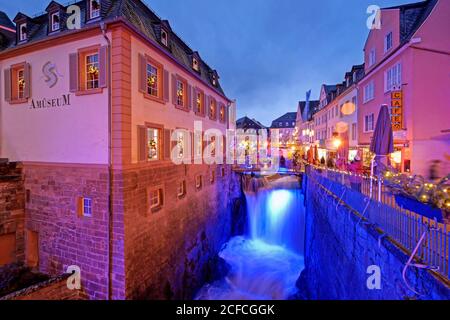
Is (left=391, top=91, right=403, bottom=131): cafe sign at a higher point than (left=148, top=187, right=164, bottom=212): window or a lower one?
higher

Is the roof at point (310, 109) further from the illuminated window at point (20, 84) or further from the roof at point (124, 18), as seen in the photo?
the illuminated window at point (20, 84)

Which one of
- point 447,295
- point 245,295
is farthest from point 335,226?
point 245,295

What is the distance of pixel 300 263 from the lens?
1644 centimetres

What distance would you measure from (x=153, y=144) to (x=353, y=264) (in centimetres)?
848

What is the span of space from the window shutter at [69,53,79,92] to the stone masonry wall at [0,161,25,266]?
4.65 m

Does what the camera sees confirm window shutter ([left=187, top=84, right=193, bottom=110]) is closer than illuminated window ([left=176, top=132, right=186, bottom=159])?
No

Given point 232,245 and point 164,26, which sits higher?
point 164,26

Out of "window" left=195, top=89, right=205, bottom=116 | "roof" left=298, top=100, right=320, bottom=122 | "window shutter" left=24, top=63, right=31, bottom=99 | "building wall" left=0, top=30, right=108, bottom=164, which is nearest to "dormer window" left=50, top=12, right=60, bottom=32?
"building wall" left=0, top=30, right=108, bottom=164

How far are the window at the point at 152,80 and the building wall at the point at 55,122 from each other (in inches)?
78.7

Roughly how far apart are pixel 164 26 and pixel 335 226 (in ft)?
38.5

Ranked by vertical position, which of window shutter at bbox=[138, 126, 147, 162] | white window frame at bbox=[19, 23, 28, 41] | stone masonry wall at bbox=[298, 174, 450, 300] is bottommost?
stone masonry wall at bbox=[298, 174, 450, 300]

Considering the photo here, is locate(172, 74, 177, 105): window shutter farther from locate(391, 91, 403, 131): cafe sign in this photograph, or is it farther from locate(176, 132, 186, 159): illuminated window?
locate(391, 91, 403, 131): cafe sign

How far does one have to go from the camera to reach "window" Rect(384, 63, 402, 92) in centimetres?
1369
